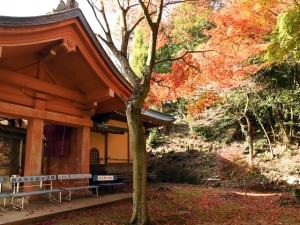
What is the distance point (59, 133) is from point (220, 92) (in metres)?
11.1

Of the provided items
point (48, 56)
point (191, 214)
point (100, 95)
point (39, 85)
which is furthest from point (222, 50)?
point (39, 85)

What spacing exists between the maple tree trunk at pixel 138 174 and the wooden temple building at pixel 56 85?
140 cm

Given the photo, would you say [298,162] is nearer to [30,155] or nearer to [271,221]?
[271,221]

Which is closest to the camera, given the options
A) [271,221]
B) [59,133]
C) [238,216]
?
[271,221]

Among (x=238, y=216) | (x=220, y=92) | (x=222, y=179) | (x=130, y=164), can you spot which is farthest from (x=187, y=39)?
(x=238, y=216)

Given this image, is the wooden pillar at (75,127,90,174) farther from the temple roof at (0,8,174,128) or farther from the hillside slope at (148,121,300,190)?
the hillside slope at (148,121,300,190)

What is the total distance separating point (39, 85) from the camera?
7.19 m

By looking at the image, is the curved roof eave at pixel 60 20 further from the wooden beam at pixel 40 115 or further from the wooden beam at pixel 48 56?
the wooden beam at pixel 40 115

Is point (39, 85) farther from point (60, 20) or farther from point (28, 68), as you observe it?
point (60, 20)

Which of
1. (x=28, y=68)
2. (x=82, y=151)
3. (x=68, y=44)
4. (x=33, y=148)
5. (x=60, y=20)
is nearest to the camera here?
(x=60, y=20)

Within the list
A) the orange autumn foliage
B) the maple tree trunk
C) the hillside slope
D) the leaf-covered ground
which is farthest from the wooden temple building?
the hillside slope

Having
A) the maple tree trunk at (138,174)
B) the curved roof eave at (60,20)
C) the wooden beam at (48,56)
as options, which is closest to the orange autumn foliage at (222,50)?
the curved roof eave at (60,20)

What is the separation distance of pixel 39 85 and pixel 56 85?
0.60 meters

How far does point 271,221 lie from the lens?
6305 millimetres
